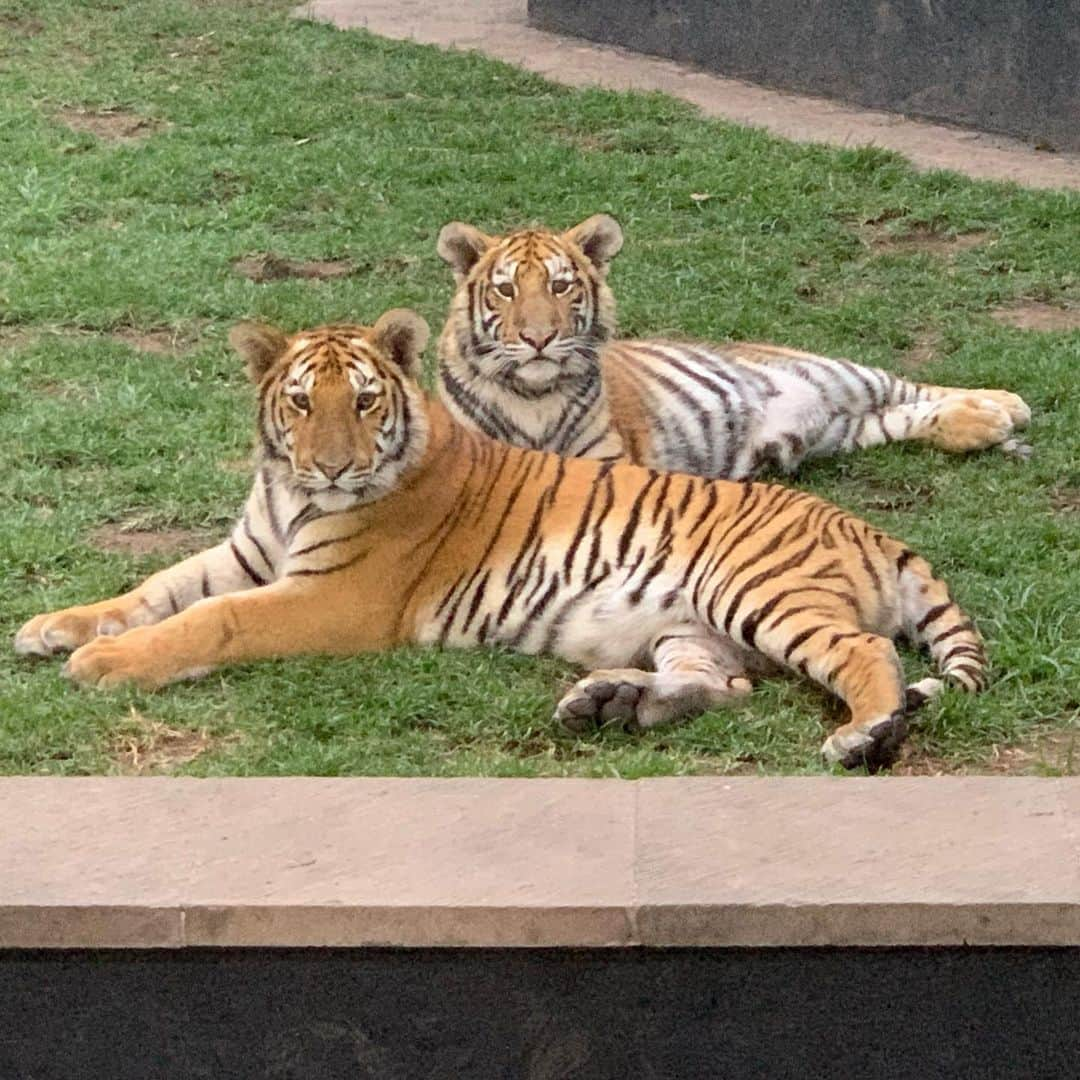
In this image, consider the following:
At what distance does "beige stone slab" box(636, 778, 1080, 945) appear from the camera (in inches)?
119

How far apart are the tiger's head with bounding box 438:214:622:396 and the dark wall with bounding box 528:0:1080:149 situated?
437 centimetres

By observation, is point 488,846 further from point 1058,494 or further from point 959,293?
point 959,293

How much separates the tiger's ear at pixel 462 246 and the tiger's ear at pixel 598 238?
240 millimetres

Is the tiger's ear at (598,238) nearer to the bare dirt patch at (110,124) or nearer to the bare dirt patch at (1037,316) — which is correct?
the bare dirt patch at (1037,316)

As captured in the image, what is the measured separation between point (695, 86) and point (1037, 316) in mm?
3757

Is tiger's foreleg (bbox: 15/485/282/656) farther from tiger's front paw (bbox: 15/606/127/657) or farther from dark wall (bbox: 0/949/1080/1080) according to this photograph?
dark wall (bbox: 0/949/1080/1080)

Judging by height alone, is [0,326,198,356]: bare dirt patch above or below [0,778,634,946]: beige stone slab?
below

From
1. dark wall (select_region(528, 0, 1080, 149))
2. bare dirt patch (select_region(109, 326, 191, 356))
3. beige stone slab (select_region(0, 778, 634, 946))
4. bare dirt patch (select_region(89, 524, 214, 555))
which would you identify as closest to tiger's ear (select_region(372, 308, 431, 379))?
bare dirt patch (select_region(89, 524, 214, 555))

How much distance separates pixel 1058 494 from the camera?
17.9 feet

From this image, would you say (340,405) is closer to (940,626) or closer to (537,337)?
(537,337)

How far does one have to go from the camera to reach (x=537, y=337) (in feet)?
17.0

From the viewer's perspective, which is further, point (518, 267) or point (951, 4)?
point (951, 4)

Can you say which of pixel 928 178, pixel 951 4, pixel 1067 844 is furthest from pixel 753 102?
pixel 1067 844

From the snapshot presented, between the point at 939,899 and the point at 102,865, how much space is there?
1.35 meters
